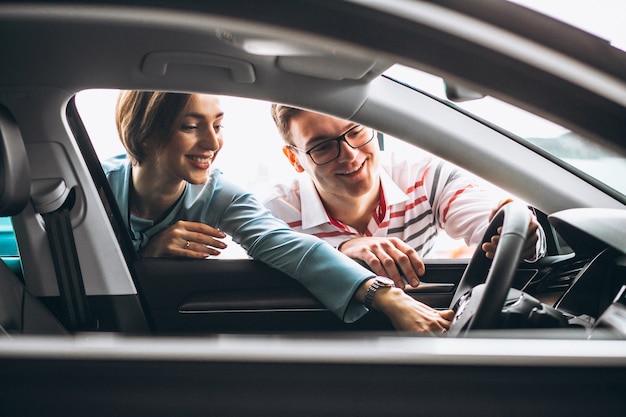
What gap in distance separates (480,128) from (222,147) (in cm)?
79

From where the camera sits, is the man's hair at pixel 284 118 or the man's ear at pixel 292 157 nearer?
the man's hair at pixel 284 118

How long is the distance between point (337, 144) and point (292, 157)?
10.1 inches

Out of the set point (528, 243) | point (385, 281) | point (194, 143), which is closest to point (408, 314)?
point (385, 281)

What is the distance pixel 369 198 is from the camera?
2.23 metres

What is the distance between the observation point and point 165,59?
1359 mm

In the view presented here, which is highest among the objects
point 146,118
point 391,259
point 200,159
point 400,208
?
point 146,118

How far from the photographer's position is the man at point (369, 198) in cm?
188

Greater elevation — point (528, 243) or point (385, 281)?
point (528, 243)

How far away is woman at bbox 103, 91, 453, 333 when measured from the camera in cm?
182

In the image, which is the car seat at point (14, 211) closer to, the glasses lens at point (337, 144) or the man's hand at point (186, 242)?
the man's hand at point (186, 242)

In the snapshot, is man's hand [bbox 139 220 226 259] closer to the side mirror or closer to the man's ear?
the man's ear

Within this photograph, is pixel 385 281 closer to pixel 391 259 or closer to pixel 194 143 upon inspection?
pixel 391 259

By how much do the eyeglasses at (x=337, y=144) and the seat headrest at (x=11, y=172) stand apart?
3.20 ft

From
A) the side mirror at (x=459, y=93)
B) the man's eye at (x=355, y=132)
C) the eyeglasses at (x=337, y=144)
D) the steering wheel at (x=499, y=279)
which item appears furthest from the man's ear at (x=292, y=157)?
the side mirror at (x=459, y=93)
